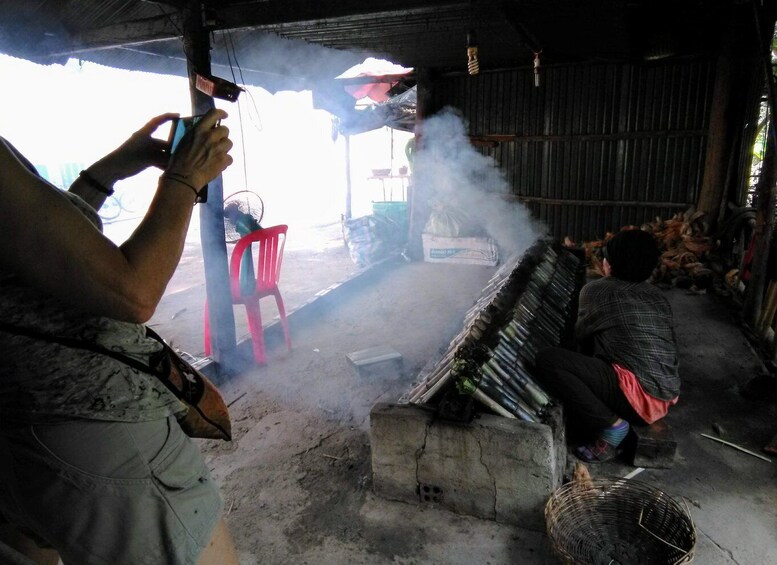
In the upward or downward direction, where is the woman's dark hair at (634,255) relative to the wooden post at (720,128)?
downward

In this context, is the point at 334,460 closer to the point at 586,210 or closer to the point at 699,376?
the point at 699,376

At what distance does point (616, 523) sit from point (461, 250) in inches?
306

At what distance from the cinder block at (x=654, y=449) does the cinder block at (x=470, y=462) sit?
616mm

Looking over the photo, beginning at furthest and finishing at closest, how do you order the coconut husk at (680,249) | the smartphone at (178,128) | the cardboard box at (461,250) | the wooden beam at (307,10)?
the cardboard box at (461,250) → the coconut husk at (680,249) → the wooden beam at (307,10) → the smartphone at (178,128)

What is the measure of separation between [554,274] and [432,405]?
3.74 meters

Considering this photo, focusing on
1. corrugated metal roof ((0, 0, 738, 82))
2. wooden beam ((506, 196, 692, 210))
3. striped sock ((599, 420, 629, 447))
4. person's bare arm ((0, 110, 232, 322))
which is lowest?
striped sock ((599, 420, 629, 447))

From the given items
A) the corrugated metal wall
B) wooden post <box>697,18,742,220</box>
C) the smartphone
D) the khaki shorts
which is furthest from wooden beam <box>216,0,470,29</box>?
the corrugated metal wall

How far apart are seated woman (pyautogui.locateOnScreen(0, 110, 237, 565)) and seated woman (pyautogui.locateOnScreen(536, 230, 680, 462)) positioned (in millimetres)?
2670

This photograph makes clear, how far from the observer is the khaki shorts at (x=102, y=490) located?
133cm

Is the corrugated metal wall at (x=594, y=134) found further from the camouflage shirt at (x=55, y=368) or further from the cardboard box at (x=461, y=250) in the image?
the camouflage shirt at (x=55, y=368)

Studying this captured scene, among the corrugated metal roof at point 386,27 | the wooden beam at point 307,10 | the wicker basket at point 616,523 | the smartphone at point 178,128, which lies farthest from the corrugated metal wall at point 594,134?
the smartphone at point 178,128

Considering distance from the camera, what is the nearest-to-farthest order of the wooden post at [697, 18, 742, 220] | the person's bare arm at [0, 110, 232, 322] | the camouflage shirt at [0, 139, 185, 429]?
the person's bare arm at [0, 110, 232, 322], the camouflage shirt at [0, 139, 185, 429], the wooden post at [697, 18, 742, 220]

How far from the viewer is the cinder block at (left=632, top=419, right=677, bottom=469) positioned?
350 cm

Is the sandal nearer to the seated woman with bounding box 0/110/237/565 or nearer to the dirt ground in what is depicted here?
the dirt ground
